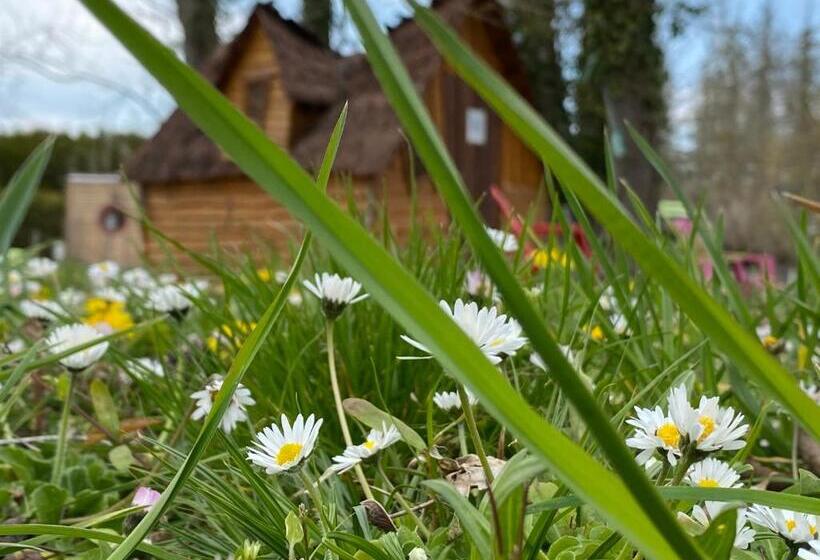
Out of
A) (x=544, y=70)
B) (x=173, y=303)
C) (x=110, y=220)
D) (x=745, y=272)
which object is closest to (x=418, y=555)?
(x=173, y=303)

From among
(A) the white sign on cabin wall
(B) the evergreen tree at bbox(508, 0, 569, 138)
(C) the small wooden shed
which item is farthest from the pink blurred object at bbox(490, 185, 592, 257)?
(C) the small wooden shed

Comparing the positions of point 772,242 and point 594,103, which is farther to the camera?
point 772,242

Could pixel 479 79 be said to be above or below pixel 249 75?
below

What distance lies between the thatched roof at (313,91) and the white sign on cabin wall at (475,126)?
55 cm

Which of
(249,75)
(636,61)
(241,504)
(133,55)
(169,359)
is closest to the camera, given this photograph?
(133,55)

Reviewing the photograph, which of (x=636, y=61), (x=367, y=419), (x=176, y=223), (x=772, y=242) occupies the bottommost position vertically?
(x=772, y=242)

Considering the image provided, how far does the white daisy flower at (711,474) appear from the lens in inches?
16.9

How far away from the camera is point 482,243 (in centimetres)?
22

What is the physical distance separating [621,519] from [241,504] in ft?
0.91

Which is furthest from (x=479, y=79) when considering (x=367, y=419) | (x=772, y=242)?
(x=772, y=242)

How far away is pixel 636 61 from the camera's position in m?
5.09

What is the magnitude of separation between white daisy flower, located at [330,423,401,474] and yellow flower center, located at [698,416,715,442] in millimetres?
169

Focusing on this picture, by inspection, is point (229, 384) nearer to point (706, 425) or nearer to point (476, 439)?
point (476, 439)

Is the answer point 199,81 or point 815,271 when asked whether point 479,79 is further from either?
point 815,271
